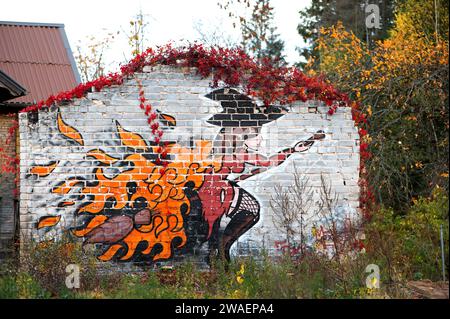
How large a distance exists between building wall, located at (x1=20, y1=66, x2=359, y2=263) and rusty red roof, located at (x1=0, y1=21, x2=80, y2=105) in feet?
25.1

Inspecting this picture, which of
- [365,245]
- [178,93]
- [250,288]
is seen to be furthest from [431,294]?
[178,93]

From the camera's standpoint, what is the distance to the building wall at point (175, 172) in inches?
381

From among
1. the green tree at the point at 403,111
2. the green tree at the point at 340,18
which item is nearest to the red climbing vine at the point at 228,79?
the green tree at the point at 403,111

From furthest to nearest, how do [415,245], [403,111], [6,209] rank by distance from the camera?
1. [403,111]
2. [6,209]
3. [415,245]

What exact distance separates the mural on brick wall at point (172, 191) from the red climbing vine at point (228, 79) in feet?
0.97

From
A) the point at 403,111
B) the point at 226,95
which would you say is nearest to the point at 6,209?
the point at 226,95

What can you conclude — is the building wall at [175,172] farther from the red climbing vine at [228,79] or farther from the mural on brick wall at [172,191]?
the red climbing vine at [228,79]

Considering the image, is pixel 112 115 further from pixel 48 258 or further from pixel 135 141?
pixel 48 258

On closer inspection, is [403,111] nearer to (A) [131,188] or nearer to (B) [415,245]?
(B) [415,245]

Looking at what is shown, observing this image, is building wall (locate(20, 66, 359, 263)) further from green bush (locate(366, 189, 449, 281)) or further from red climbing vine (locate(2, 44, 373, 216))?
green bush (locate(366, 189, 449, 281))

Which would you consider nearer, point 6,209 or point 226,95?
point 226,95

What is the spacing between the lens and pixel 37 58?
18750 millimetres

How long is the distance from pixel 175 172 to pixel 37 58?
10913mm

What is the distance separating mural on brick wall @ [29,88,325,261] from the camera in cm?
968
